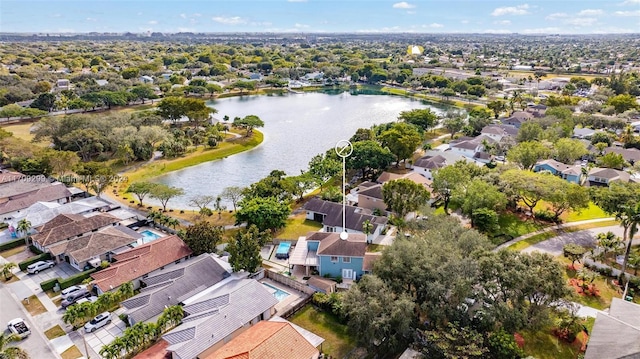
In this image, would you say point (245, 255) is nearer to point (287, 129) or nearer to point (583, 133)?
point (287, 129)

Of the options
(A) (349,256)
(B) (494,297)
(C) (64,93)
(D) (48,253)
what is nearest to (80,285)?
(D) (48,253)

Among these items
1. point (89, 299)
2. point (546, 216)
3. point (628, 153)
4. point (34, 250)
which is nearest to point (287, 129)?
point (546, 216)

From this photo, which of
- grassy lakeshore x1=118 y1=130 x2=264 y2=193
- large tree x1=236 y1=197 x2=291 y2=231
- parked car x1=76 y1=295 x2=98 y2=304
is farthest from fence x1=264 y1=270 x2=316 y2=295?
grassy lakeshore x1=118 y1=130 x2=264 y2=193

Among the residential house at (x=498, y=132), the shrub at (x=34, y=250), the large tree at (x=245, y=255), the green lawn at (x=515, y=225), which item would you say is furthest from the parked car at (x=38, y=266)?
the residential house at (x=498, y=132)

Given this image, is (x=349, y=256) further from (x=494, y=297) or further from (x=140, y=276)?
(x=140, y=276)

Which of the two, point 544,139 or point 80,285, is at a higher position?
point 544,139

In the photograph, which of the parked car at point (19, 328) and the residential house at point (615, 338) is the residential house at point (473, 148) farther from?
the parked car at point (19, 328)
